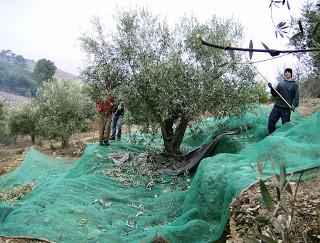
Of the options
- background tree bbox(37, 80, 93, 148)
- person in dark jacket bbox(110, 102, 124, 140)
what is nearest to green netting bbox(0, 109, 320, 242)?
person in dark jacket bbox(110, 102, 124, 140)

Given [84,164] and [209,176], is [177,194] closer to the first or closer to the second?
[209,176]

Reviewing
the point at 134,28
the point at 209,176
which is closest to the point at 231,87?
the point at 134,28

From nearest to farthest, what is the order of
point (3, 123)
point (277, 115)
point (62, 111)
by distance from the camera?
1. point (277, 115)
2. point (62, 111)
3. point (3, 123)

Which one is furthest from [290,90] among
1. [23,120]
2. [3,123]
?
[23,120]

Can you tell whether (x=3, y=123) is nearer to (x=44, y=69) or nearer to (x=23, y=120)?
(x=23, y=120)

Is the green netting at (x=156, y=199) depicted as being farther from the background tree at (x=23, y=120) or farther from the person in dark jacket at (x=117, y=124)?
the background tree at (x=23, y=120)

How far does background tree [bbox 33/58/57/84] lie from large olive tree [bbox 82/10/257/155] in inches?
2272

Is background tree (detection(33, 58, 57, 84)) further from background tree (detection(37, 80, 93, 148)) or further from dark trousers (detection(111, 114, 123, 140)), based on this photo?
dark trousers (detection(111, 114, 123, 140))

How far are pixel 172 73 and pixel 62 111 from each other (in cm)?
1255

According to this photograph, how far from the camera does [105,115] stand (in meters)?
13.4

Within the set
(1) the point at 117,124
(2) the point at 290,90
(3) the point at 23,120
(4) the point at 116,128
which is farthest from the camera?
(3) the point at 23,120

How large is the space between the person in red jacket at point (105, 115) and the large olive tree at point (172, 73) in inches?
32.0

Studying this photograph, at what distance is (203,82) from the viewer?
11.5 metres

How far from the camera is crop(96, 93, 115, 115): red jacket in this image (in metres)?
12.6
